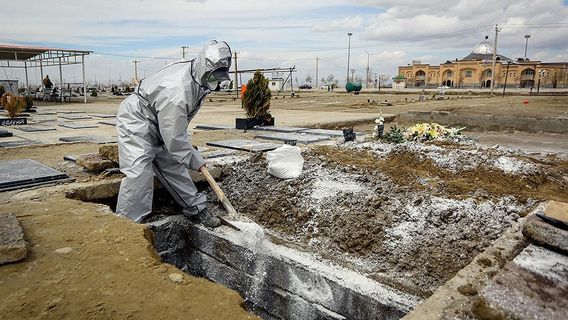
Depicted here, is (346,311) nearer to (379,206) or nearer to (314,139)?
(379,206)

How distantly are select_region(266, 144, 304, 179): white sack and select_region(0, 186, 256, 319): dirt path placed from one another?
194cm

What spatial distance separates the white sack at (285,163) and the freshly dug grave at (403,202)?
8 centimetres

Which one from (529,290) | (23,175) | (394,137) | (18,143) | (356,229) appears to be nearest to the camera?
(529,290)

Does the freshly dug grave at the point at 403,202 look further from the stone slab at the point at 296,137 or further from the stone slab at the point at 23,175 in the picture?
the stone slab at the point at 23,175

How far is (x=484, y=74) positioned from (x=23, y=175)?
54.0 m

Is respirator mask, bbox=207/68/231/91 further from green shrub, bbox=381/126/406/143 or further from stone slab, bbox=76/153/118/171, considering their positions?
green shrub, bbox=381/126/406/143

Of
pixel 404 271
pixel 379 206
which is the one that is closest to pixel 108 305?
pixel 404 271

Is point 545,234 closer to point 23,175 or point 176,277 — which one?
point 176,277

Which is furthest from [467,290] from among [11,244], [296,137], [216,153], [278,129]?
[278,129]

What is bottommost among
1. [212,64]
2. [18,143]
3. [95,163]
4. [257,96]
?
[18,143]

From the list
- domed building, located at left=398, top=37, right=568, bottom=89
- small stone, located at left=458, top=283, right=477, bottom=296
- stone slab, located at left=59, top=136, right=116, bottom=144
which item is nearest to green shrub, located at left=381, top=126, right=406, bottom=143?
small stone, located at left=458, top=283, right=477, bottom=296

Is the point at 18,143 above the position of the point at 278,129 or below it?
below

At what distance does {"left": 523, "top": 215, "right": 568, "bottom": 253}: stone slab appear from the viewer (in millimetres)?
1977

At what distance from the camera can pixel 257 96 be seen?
7973 mm
